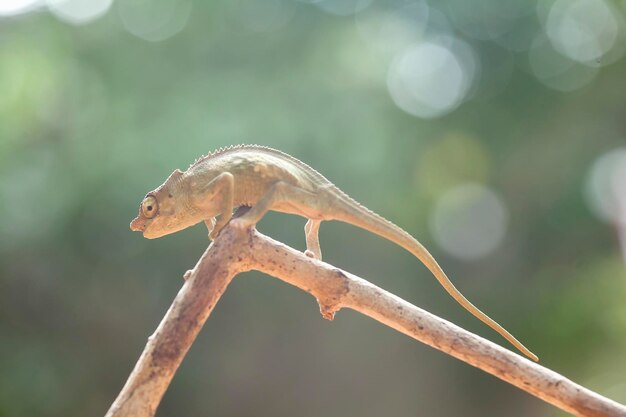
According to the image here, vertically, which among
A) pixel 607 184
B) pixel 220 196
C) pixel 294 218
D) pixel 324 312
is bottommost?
pixel 324 312

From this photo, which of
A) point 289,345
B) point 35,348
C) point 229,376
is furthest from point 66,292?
point 289,345

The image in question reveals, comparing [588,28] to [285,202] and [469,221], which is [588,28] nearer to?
[469,221]

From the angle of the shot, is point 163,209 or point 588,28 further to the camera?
point 588,28

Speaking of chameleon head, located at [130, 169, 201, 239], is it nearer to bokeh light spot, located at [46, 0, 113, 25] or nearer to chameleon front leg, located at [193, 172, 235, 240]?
chameleon front leg, located at [193, 172, 235, 240]

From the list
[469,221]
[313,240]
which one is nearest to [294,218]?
[469,221]

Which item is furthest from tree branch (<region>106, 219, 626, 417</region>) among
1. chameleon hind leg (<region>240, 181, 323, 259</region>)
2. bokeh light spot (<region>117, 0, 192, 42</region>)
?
bokeh light spot (<region>117, 0, 192, 42</region>)

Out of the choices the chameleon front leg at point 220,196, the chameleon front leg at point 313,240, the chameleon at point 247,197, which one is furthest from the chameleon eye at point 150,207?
the chameleon front leg at point 313,240
